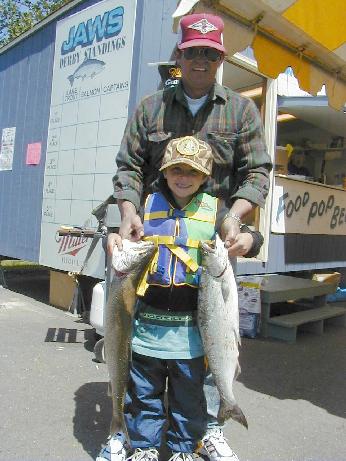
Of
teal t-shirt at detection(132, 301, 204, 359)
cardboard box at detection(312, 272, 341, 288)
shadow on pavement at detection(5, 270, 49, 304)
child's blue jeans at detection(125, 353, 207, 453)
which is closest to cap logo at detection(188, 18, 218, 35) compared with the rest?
teal t-shirt at detection(132, 301, 204, 359)

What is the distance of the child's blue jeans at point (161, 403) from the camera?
2.47 meters

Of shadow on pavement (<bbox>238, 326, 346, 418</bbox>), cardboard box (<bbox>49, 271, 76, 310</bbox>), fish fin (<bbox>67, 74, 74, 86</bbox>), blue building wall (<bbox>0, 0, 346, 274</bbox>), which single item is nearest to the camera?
shadow on pavement (<bbox>238, 326, 346, 418</bbox>)

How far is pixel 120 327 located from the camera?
2.38 metres

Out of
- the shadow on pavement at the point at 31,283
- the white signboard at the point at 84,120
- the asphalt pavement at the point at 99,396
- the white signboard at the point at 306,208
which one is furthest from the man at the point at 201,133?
the shadow on pavement at the point at 31,283

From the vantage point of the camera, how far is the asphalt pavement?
10.1 ft

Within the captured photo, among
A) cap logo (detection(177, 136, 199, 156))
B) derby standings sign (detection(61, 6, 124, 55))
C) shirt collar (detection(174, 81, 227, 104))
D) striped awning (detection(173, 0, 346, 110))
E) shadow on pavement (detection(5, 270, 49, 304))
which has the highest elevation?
derby standings sign (detection(61, 6, 124, 55))

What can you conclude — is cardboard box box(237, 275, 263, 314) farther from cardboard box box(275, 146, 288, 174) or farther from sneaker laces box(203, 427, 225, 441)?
sneaker laces box(203, 427, 225, 441)

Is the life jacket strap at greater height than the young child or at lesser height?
greater

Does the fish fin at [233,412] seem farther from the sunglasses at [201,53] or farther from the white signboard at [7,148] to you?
the white signboard at [7,148]

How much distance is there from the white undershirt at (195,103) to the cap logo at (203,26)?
301 millimetres

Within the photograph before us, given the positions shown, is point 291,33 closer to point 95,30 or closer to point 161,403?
point 95,30

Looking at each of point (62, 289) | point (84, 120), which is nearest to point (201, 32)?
point (84, 120)

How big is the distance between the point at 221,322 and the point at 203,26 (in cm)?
138

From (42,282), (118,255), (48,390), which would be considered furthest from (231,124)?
(42,282)
